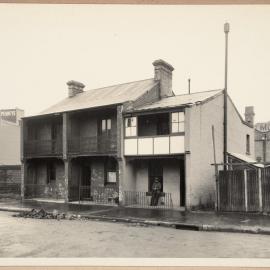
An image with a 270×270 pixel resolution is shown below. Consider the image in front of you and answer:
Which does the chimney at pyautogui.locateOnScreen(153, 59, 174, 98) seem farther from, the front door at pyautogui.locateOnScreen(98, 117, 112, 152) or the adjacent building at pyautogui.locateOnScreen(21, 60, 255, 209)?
the front door at pyautogui.locateOnScreen(98, 117, 112, 152)

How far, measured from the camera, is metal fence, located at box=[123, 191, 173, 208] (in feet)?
66.3

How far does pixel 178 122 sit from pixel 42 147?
10.4 meters

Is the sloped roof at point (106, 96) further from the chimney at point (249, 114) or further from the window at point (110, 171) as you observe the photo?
the chimney at point (249, 114)

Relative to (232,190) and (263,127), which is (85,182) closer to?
(232,190)

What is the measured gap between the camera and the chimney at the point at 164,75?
23.9m

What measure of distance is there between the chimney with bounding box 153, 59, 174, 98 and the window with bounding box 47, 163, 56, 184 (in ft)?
30.0

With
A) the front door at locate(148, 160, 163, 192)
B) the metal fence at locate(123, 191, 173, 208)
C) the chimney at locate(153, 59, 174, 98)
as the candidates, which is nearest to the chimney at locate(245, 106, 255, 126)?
the chimney at locate(153, 59, 174, 98)

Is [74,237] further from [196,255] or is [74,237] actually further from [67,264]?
[196,255]

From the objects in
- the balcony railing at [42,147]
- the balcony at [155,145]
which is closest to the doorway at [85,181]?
the balcony railing at [42,147]

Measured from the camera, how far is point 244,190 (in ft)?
54.5

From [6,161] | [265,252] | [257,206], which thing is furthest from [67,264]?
[6,161]

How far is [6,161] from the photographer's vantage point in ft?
127

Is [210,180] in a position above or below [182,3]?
below

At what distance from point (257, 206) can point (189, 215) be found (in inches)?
117
